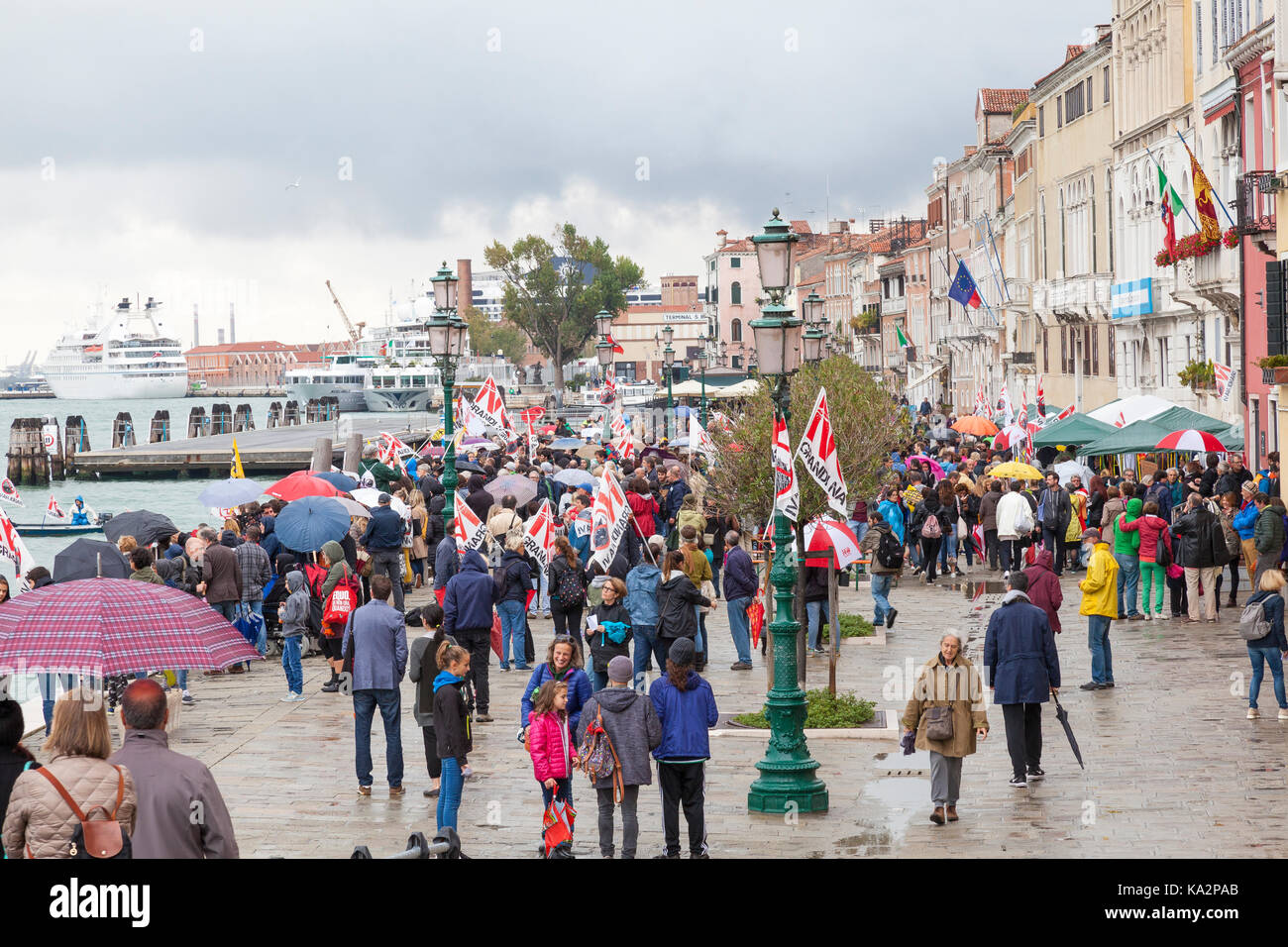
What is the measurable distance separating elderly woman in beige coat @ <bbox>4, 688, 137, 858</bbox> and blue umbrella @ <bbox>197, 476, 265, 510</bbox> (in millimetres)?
15647

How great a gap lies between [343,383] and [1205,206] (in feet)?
414

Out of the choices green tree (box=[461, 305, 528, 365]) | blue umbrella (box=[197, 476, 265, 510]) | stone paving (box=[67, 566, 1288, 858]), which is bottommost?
stone paving (box=[67, 566, 1288, 858])

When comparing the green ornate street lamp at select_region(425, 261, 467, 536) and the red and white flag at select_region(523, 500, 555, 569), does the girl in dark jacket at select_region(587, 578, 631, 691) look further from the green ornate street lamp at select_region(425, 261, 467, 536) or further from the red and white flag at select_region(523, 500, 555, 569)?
the green ornate street lamp at select_region(425, 261, 467, 536)

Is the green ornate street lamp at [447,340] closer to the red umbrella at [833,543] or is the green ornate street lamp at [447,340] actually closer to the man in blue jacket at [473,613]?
the red umbrella at [833,543]

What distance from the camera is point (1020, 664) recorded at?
500 inches

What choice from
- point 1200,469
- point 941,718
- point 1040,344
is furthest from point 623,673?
point 1040,344

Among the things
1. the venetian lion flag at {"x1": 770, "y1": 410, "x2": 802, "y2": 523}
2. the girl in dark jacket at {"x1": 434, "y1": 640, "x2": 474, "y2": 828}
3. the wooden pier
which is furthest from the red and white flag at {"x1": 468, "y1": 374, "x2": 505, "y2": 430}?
the wooden pier

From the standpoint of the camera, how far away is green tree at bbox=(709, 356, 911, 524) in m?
21.4

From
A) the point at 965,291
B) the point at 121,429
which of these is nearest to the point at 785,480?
the point at 965,291

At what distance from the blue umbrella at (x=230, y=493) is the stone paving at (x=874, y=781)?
15.4 feet

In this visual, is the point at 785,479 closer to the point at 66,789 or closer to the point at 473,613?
the point at 473,613

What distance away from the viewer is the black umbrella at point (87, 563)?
16219mm

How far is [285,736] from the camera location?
15.2m
